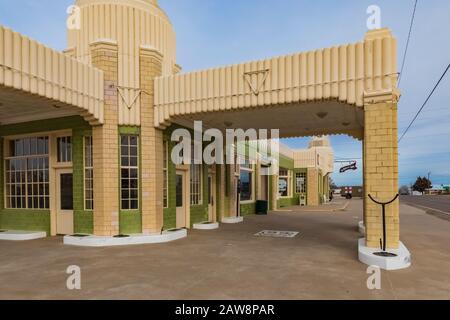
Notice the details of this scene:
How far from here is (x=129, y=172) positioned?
10.2m

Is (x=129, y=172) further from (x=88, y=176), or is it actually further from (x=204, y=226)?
(x=204, y=226)

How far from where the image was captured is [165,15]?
12.1 metres

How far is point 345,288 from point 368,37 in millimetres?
5743

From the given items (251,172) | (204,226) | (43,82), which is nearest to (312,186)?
(251,172)

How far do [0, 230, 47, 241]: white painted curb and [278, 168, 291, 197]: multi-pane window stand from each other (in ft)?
69.5

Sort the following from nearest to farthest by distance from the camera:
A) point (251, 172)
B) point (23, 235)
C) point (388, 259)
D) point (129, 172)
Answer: point (388, 259)
point (129, 172)
point (23, 235)
point (251, 172)

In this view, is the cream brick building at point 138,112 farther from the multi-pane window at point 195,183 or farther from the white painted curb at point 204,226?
the white painted curb at point 204,226

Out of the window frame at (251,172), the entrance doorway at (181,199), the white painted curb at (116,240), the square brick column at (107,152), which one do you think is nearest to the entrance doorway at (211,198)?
the entrance doorway at (181,199)

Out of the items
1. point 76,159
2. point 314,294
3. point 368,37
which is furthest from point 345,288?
point 76,159

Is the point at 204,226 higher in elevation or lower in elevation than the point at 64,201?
lower

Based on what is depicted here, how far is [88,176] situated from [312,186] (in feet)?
81.4

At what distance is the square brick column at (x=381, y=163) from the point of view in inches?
297
